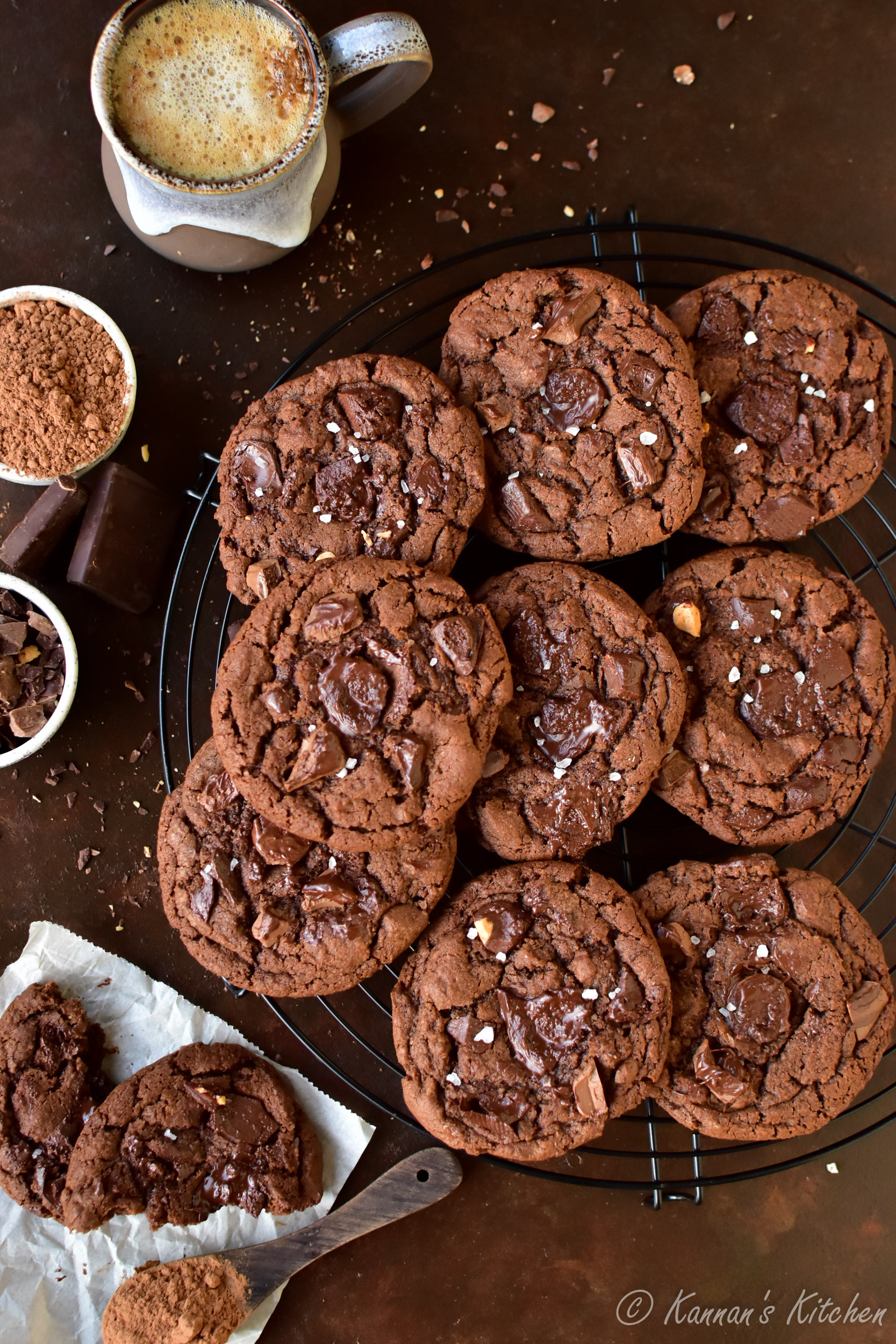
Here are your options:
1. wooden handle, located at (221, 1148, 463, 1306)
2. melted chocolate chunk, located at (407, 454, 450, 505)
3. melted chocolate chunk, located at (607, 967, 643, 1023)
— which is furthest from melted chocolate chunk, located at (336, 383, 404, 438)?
wooden handle, located at (221, 1148, 463, 1306)

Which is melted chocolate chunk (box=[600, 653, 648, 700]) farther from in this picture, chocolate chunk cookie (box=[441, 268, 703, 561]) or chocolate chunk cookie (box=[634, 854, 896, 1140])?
chocolate chunk cookie (box=[634, 854, 896, 1140])

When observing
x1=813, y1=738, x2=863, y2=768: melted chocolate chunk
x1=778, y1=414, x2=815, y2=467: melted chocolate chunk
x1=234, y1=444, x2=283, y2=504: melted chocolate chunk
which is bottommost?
x1=813, y1=738, x2=863, y2=768: melted chocolate chunk

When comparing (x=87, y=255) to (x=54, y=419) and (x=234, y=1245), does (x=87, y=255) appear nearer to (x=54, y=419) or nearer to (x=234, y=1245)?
(x=54, y=419)

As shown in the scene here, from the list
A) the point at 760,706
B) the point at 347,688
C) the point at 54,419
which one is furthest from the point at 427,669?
the point at 54,419

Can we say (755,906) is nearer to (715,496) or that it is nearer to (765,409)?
(715,496)

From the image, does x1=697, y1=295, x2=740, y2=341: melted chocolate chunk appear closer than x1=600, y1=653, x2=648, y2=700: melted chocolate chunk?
No

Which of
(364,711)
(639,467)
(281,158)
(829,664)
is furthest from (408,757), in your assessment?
(281,158)

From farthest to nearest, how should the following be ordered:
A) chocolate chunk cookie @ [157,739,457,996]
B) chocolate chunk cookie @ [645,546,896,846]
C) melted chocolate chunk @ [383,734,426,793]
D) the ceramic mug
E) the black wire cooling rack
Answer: the black wire cooling rack < chocolate chunk cookie @ [645,546,896,846] < chocolate chunk cookie @ [157,739,457,996] < the ceramic mug < melted chocolate chunk @ [383,734,426,793]

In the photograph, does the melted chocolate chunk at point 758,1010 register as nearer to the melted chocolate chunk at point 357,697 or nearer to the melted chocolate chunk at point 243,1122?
the melted chocolate chunk at point 357,697
